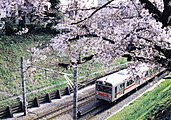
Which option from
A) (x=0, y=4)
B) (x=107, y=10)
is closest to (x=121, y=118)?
(x=107, y=10)

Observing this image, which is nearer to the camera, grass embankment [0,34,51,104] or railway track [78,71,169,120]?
railway track [78,71,169,120]

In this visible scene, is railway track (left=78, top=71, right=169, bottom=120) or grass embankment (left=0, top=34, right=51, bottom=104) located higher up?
grass embankment (left=0, top=34, right=51, bottom=104)

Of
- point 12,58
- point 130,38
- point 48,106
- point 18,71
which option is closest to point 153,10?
point 130,38

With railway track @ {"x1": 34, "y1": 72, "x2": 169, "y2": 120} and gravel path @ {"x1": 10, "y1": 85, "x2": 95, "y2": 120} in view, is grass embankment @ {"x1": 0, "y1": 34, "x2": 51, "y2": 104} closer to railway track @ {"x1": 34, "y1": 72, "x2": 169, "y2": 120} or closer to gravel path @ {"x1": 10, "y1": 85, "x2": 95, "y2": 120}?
gravel path @ {"x1": 10, "y1": 85, "x2": 95, "y2": 120}

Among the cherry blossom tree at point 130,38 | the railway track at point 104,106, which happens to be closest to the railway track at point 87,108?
the railway track at point 104,106

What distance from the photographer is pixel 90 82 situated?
22.0 metres

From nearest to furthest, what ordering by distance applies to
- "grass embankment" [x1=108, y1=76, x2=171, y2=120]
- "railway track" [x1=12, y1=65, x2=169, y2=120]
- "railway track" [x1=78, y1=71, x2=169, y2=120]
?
"grass embankment" [x1=108, y1=76, x2=171, y2=120] → "railway track" [x1=12, y1=65, x2=169, y2=120] → "railway track" [x1=78, y1=71, x2=169, y2=120]

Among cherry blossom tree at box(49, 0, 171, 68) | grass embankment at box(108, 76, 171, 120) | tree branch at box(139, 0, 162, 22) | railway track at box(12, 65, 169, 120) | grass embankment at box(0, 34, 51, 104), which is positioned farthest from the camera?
grass embankment at box(0, 34, 51, 104)

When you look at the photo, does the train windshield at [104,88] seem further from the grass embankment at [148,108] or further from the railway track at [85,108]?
the grass embankment at [148,108]

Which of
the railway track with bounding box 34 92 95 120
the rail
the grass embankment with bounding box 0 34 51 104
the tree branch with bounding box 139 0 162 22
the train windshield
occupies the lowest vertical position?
the railway track with bounding box 34 92 95 120

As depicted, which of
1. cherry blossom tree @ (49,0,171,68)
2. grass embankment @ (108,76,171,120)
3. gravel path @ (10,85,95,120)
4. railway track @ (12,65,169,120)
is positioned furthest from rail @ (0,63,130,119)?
cherry blossom tree @ (49,0,171,68)

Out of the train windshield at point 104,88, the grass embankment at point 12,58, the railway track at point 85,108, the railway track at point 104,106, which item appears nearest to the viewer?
the railway track at point 85,108

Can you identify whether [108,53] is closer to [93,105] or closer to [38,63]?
[93,105]

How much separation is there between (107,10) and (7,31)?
14671 mm
